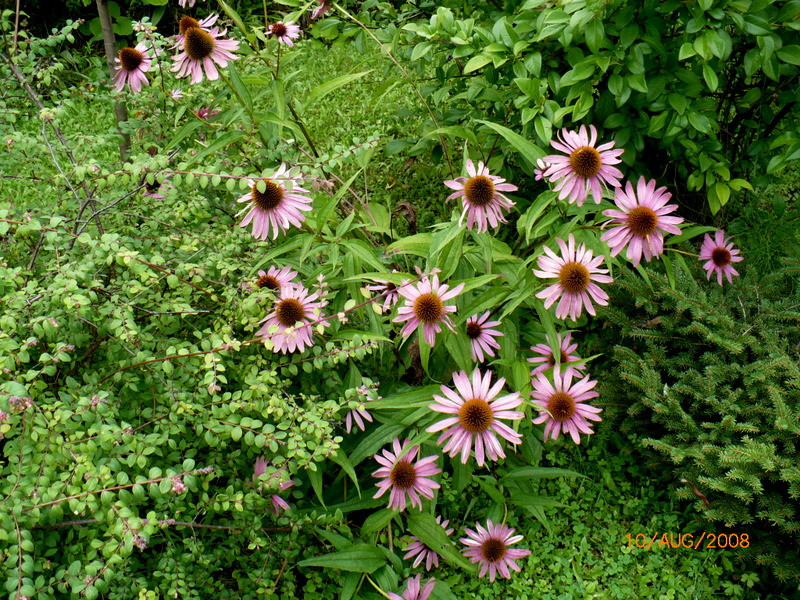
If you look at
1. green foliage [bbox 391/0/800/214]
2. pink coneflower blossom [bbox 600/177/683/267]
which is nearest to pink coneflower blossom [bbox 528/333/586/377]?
pink coneflower blossom [bbox 600/177/683/267]

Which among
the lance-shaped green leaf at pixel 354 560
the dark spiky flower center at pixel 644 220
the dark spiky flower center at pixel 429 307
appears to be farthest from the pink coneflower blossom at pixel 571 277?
the lance-shaped green leaf at pixel 354 560

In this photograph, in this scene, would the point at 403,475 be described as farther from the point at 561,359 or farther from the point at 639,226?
the point at 639,226

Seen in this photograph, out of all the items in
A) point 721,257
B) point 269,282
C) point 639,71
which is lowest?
point 269,282

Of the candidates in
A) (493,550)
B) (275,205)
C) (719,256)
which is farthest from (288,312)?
(719,256)

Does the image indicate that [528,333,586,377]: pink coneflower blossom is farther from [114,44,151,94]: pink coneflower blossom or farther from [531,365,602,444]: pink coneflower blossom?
[114,44,151,94]: pink coneflower blossom

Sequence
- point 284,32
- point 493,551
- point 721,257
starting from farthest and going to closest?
point 721,257 < point 284,32 < point 493,551

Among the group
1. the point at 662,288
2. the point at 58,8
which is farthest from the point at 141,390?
the point at 58,8

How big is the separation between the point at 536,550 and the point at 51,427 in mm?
1444

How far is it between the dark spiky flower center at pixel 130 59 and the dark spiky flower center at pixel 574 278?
1.42m

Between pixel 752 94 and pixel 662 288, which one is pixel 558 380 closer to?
pixel 662 288

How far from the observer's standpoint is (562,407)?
6.26 ft

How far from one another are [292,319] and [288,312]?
2 centimetres

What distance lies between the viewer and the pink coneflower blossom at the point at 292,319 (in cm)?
181
